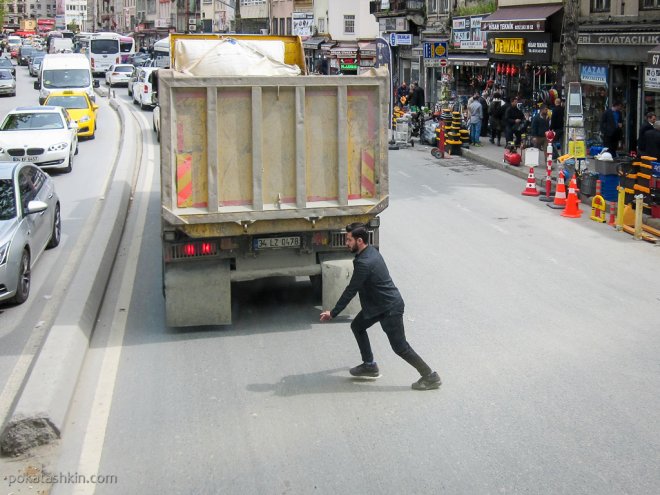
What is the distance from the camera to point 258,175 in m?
9.30

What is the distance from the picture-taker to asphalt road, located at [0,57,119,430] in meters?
8.94

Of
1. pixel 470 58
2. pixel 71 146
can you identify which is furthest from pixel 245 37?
pixel 470 58

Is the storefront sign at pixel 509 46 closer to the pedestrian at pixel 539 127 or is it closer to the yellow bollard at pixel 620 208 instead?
the pedestrian at pixel 539 127

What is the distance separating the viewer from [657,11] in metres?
22.2

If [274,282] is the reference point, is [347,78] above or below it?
above

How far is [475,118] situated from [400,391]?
2175 cm

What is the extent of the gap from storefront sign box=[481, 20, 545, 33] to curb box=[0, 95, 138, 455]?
17383mm

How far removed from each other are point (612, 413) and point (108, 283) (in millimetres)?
7106

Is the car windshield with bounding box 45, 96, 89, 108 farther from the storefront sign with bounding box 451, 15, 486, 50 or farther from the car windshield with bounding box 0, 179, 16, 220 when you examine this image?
the car windshield with bounding box 0, 179, 16, 220

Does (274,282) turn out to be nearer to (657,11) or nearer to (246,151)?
(246,151)

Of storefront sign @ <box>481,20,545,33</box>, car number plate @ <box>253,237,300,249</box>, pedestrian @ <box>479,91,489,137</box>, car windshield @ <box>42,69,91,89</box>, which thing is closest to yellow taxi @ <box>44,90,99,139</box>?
car windshield @ <box>42,69,91,89</box>

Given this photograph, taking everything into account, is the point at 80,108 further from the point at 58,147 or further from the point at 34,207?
the point at 34,207

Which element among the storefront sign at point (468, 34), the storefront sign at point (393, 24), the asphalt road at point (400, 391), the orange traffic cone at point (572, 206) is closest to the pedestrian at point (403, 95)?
the storefront sign at point (468, 34)

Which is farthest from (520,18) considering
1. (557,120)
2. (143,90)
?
(143,90)
